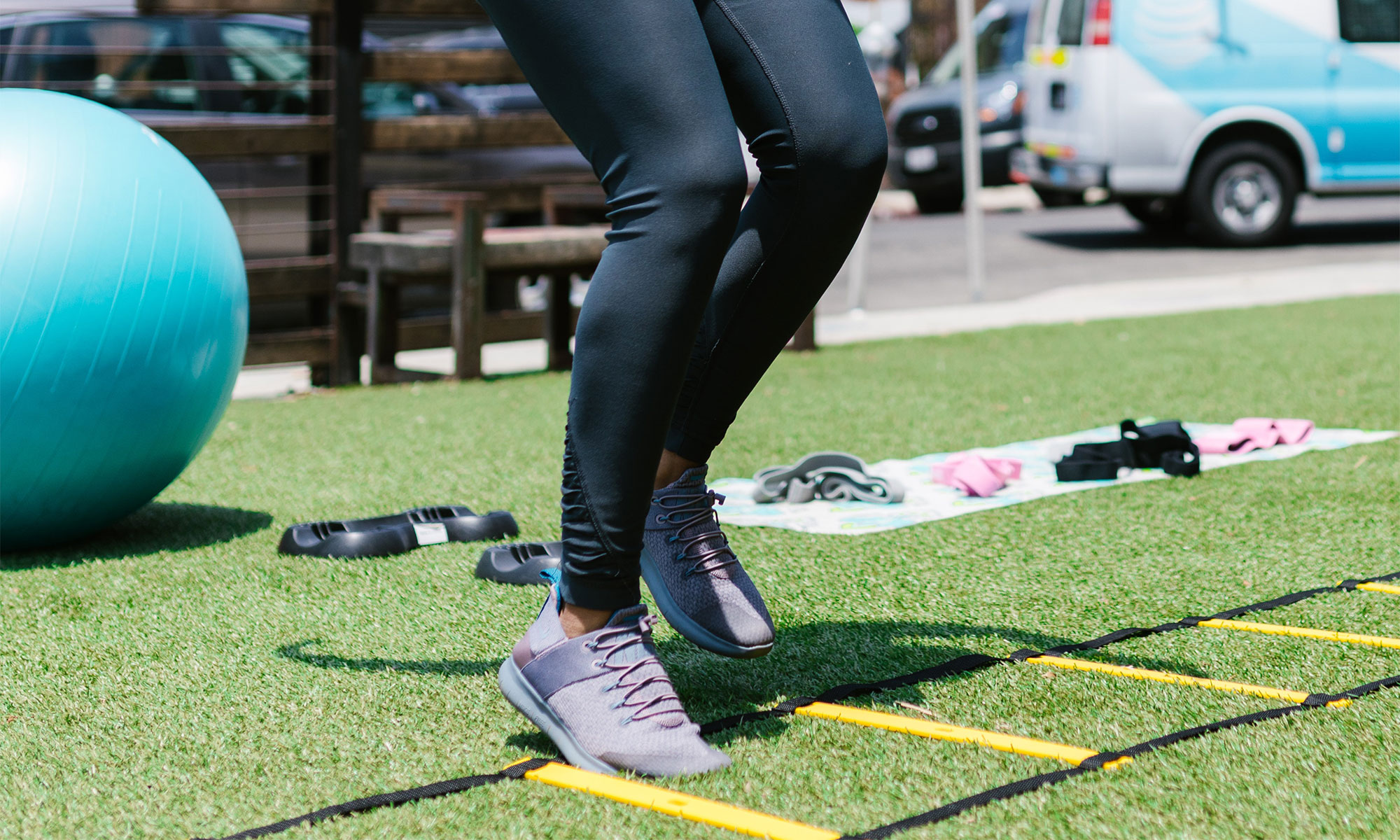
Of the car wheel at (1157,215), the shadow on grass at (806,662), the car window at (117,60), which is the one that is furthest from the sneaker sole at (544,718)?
the car wheel at (1157,215)

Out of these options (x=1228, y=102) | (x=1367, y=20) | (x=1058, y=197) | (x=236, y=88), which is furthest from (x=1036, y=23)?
(x=236, y=88)

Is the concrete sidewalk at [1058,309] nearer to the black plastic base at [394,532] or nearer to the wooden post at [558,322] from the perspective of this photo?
the wooden post at [558,322]

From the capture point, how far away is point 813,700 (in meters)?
2.28

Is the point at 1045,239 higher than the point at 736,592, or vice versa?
the point at 736,592

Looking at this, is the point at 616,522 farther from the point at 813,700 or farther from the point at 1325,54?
the point at 1325,54

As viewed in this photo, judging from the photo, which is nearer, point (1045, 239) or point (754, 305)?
point (754, 305)

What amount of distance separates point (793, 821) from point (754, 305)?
2.52 ft

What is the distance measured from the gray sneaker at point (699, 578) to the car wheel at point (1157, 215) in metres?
12.8

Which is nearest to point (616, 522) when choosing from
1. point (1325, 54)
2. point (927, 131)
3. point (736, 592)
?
point (736, 592)

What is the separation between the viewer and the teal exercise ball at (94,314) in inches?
128

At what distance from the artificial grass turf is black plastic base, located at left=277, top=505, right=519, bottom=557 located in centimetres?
6

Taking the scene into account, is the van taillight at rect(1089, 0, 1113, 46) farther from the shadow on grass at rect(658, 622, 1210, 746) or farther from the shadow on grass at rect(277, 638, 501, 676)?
the shadow on grass at rect(277, 638, 501, 676)

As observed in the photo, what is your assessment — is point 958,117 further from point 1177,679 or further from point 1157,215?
point 1177,679

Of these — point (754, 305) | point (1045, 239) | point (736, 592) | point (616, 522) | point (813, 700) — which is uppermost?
point (754, 305)
